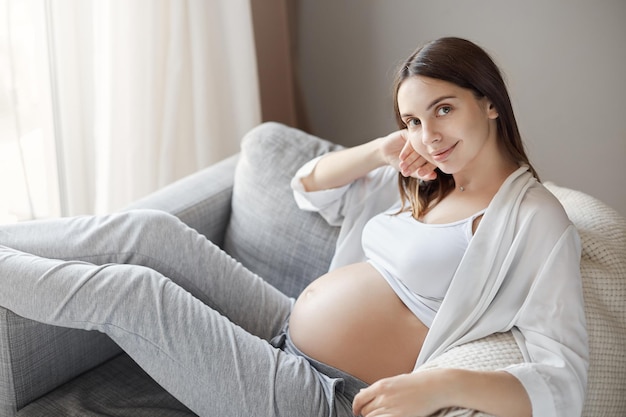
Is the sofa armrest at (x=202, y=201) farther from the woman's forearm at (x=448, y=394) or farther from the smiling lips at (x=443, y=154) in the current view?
the woman's forearm at (x=448, y=394)

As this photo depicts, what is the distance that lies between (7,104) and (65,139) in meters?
0.23

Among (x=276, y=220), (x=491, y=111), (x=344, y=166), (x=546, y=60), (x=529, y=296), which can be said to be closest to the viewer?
(x=529, y=296)

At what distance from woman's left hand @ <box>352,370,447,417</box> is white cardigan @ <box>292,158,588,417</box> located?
0.42 ft

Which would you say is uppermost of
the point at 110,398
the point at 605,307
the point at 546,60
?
the point at 546,60

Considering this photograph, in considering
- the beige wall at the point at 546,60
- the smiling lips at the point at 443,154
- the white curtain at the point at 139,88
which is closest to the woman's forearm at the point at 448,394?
the smiling lips at the point at 443,154

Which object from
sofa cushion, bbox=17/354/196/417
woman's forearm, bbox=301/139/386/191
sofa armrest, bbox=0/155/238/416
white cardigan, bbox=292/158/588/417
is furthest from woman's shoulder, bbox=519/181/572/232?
sofa armrest, bbox=0/155/238/416

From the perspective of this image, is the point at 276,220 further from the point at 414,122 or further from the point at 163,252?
the point at 414,122

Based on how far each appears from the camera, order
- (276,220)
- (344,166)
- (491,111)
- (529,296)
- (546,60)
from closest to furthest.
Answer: (529,296), (491,111), (344,166), (276,220), (546,60)

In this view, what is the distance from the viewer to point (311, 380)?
1462mm

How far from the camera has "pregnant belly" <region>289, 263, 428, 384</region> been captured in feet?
4.89

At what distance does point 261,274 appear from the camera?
1.98 m

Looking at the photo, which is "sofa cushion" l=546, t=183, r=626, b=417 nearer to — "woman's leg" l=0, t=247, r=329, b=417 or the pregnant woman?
the pregnant woman

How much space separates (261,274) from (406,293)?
54 cm

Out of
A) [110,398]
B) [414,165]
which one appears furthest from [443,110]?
[110,398]
